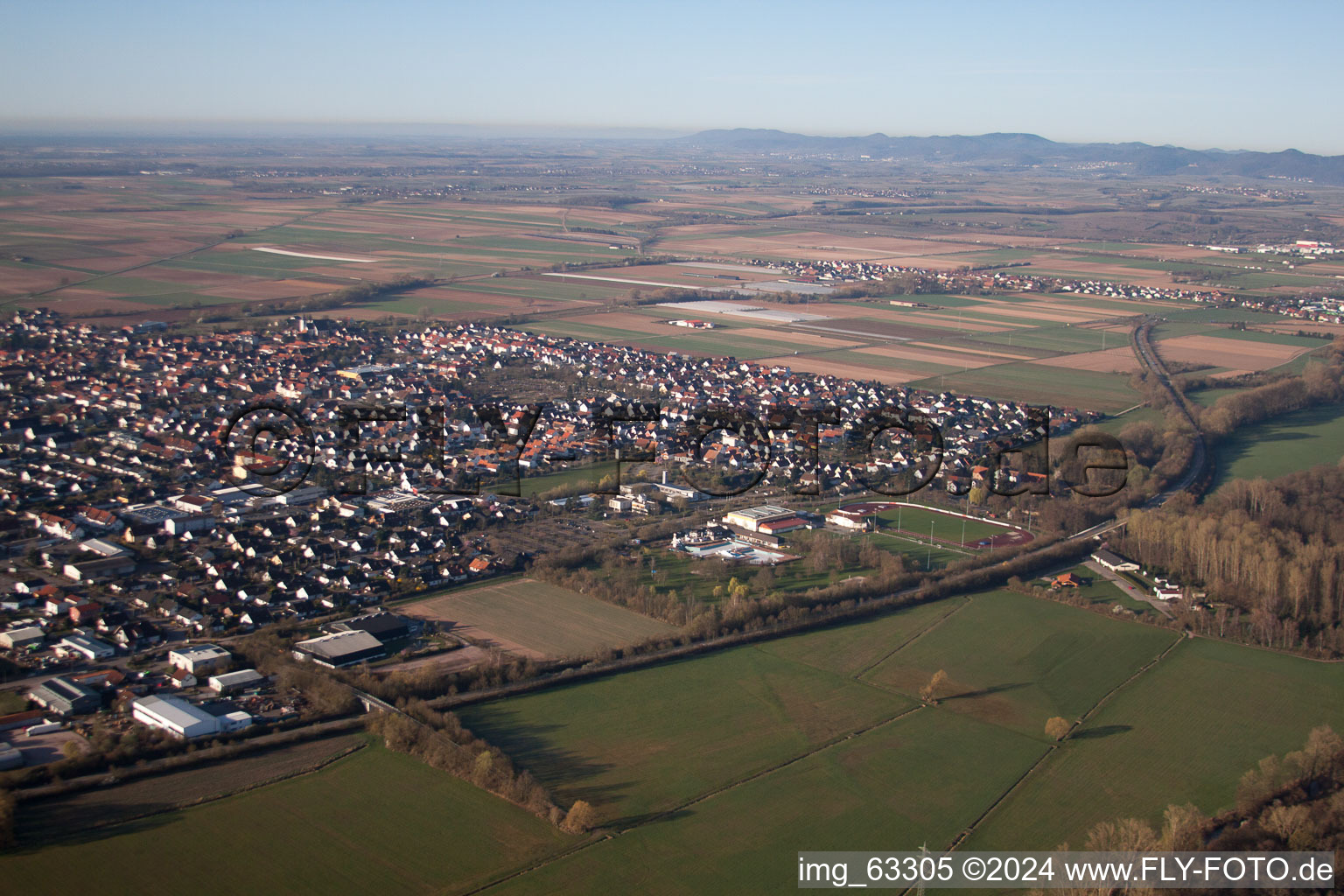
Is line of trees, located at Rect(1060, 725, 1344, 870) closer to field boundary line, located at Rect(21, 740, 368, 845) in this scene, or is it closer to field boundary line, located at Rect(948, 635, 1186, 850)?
field boundary line, located at Rect(948, 635, 1186, 850)

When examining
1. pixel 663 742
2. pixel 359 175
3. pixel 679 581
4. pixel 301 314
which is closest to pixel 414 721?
pixel 663 742

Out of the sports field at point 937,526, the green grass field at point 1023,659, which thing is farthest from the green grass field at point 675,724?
the sports field at point 937,526

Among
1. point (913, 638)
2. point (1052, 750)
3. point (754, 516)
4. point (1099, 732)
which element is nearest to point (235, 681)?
point (913, 638)

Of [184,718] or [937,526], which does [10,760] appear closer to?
[184,718]

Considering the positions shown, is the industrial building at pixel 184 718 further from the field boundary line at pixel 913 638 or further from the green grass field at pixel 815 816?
the field boundary line at pixel 913 638

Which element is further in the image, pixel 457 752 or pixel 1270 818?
pixel 457 752

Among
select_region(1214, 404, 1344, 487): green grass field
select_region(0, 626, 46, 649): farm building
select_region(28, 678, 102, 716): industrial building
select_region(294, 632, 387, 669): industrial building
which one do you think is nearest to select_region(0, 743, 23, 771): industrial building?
select_region(28, 678, 102, 716): industrial building

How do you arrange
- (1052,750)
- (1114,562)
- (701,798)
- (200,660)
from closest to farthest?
(701,798) → (1052,750) → (200,660) → (1114,562)
